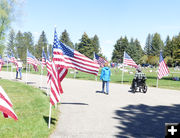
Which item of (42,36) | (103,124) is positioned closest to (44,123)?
(103,124)

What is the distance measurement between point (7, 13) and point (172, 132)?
39.9 meters

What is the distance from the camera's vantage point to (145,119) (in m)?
6.43

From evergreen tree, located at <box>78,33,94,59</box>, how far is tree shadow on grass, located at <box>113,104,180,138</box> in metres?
63.7

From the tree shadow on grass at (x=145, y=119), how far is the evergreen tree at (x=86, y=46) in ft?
209

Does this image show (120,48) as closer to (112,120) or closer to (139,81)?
(139,81)

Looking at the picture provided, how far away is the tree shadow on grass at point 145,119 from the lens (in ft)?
16.8

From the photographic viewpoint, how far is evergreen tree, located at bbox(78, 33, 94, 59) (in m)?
71.6

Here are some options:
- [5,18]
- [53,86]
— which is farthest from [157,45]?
[53,86]

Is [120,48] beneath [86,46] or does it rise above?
above

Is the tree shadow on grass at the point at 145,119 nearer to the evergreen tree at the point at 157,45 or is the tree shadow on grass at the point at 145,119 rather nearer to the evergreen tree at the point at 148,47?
the evergreen tree at the point at 157,45

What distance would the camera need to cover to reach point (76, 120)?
20.0 ft

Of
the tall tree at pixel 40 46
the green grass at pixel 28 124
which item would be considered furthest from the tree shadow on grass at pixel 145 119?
the tall tree at pixel 40 46

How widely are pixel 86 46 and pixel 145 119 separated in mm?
66015

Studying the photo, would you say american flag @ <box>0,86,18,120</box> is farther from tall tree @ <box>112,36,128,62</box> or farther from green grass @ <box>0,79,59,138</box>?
tall tree @ <box>112,36,128,62</box>
